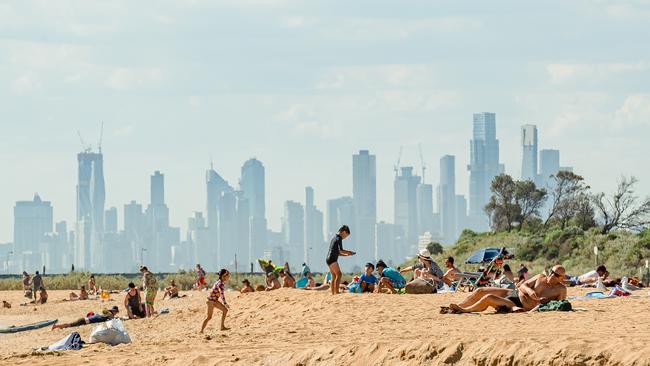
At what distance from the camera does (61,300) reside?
36.6 meters

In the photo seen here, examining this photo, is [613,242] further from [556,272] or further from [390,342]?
[390,342]

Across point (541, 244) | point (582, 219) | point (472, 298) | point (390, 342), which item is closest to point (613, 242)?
point (541, 244)

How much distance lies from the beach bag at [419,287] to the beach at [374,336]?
50 cm

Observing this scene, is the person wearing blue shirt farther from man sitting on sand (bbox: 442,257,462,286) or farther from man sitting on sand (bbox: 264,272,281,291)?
man sitting on sand (bbox: 264,272,281,291)

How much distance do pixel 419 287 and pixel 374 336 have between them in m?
6.22

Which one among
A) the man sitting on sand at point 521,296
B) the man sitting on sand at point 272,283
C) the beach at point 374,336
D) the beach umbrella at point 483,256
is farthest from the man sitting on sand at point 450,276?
the man sitting on sand at point 521,296

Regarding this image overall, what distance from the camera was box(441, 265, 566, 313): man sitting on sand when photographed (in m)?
17.2

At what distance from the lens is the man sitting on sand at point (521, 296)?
17.2 metres

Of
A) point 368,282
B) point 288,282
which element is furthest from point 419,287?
point 288,282

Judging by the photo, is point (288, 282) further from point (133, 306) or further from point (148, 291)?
point (133, 306)

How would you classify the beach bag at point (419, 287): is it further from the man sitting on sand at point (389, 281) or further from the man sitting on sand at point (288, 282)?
the man sitting on sand at point (288, 282)

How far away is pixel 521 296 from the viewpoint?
17266mm

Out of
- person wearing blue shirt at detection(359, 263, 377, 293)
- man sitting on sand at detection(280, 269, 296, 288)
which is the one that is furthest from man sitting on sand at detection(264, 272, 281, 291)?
person wearing blue shirt at detection(359, 263, 377, 293)

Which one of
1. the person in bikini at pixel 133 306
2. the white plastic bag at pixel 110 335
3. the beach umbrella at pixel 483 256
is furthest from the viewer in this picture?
the beach umbrella at pixel 483 256
